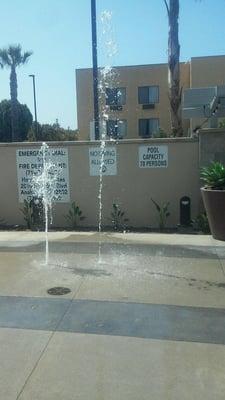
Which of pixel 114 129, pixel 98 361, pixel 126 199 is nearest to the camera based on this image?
pixel 98 361

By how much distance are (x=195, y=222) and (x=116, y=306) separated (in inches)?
205

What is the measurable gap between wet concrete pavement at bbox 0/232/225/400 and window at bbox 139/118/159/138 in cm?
3513

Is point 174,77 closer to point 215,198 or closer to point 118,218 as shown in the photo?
point 118,218

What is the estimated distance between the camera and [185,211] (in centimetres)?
1036

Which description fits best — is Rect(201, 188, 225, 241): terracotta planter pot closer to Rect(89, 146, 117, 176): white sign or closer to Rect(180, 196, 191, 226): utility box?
Rect(180, 196, 191, 226): utility box

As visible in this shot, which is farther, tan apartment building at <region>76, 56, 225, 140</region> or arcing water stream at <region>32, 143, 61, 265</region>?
tan apartment building at <region>76, 56, 225, 140</region>

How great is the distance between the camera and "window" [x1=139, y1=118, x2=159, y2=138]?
42.3m

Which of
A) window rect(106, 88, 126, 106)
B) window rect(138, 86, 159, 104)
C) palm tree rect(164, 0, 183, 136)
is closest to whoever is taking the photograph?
palm tree rect(164, 0, 183, 136)

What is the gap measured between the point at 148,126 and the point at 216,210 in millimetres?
34666

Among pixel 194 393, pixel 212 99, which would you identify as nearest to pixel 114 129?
pixel 212 99

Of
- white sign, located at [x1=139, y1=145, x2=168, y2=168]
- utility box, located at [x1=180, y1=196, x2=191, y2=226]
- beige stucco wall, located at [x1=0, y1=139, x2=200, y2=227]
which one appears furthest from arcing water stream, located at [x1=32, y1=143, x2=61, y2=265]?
utility box, located at [x1=180, y1=196, x2=191, y2=226]

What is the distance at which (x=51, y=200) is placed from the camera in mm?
11062

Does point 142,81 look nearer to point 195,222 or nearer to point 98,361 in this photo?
point 195,222

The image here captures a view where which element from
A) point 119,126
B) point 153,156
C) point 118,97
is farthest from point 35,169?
point 118,97
